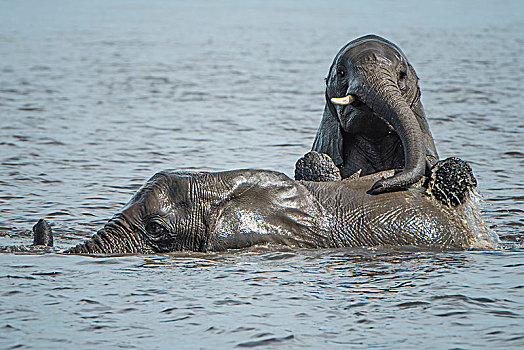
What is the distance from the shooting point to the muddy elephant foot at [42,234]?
25.2 feet

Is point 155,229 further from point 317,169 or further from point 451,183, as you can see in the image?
point 451,183

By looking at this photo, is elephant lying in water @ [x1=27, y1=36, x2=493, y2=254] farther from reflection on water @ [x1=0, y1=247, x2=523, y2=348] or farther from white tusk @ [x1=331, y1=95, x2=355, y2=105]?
reflection on water @ [x1=0, y1=247, x2=523, y2=348]

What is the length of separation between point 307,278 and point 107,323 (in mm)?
1586

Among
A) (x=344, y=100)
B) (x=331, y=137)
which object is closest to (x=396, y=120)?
(x=344, y=100)

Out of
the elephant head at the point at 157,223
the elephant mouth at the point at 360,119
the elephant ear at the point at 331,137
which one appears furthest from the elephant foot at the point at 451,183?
the elephant head at the point at 157,223

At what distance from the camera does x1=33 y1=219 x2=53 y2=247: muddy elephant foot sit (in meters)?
7.69

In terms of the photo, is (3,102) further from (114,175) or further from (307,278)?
(307,278)

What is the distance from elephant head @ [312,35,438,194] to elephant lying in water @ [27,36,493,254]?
1 centimetres

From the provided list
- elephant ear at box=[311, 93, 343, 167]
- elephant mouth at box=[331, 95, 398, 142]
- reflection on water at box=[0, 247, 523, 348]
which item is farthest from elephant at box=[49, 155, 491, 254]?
elephant ear at box=[311, 93, 343, 167]

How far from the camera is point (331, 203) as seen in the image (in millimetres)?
7281

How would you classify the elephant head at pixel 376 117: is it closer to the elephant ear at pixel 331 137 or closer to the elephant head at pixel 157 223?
the elephant ear at pixel 331 137

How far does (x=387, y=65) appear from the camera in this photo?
8.04m

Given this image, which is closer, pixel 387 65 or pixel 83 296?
pixel 83 296


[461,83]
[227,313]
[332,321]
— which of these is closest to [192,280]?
[227,313]
